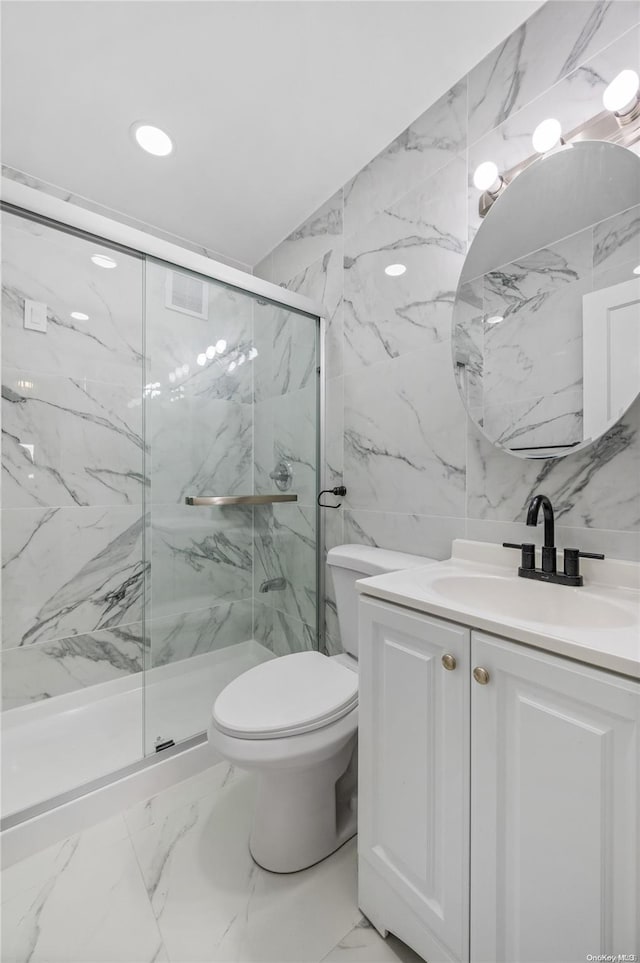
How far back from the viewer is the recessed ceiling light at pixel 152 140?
1455 millimetres

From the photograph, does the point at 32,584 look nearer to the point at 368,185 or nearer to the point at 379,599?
the point at 379,599

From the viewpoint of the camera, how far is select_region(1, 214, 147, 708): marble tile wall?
167cm

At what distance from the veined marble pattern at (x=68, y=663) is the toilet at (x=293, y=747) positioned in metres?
0.96

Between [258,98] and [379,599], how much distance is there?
1665mm

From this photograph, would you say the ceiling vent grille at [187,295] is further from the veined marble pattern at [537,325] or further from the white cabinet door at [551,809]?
the white cabinet door at [551,809]

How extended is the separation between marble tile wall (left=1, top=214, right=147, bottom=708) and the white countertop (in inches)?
50.4

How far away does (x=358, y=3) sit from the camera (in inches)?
43.3

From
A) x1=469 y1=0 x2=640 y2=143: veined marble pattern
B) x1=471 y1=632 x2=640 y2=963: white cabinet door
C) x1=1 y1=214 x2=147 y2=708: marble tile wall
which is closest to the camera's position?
x1=471 y1=632 x2=640 y2=963: white cabinet door

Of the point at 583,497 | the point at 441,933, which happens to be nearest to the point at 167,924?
the point at 441,933

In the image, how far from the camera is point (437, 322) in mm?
1344

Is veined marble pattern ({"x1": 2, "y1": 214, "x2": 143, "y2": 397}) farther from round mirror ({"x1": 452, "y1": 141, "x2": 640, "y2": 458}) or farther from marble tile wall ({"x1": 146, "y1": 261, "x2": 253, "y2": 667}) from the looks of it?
round mirror ({"x1": 452, "y1": 141, "x2": 640, "y2": 458})

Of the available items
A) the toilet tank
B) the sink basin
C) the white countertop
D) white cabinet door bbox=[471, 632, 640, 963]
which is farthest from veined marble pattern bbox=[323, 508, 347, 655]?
white cabinet door bbox=[471, 632, 640, 963]

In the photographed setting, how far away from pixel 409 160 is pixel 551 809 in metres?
1.87

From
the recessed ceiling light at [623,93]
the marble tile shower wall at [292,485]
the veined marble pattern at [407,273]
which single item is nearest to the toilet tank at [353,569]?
the marble tile shower wall at [292,485]
